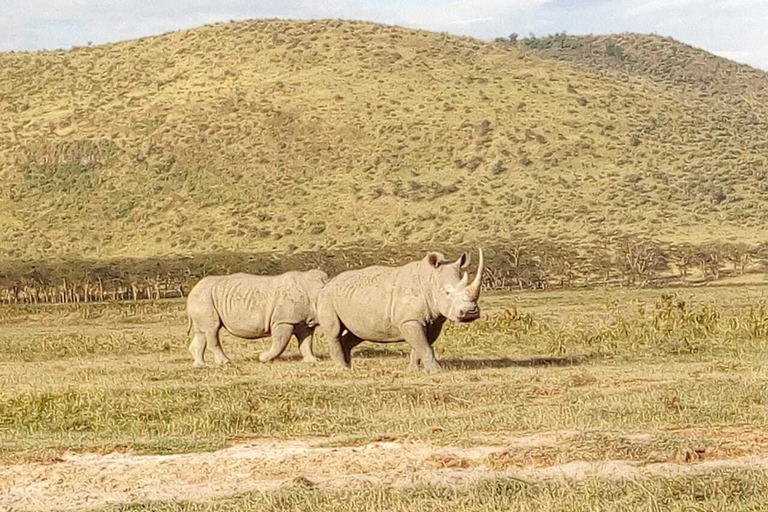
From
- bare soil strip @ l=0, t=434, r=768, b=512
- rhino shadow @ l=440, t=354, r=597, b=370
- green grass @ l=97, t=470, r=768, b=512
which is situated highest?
green grass @ l=97, t=470, r=768, b=512

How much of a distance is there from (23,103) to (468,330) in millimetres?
56791

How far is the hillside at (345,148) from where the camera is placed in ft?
193

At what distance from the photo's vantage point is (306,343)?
65.3ft

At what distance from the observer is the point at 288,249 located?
56.4 m

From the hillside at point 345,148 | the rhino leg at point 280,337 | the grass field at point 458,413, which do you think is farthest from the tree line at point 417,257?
the rhino leg at point 280,337

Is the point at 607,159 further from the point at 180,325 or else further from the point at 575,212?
the point at 180,325

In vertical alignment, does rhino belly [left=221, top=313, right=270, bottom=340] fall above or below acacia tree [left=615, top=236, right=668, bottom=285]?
above

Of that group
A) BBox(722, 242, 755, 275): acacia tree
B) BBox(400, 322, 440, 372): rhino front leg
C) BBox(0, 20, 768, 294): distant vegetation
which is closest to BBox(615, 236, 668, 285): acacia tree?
BBox(0, 20, 768, 294): distant vegetation

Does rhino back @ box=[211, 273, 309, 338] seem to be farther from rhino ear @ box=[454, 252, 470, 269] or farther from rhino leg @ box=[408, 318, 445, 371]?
rhino ear @ box=[454, 252, 470, 269]

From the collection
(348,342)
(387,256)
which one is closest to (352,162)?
(387,256)

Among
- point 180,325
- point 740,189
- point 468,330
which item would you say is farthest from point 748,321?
point 740,189

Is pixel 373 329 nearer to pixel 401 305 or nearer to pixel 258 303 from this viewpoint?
pixel 401 305

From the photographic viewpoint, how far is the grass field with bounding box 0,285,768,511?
937 cm

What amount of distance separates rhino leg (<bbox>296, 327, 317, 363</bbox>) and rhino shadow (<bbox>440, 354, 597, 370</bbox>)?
1.90 meters
